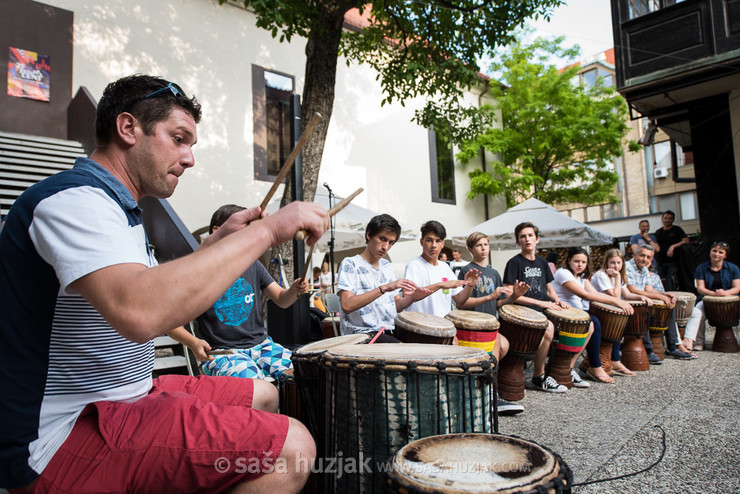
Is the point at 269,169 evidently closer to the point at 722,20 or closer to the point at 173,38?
the point at 173,38

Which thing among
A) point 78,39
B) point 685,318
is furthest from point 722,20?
point 78,39

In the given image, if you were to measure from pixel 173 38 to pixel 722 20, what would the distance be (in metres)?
11.0

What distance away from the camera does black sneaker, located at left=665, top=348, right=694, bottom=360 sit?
6759 millimetres

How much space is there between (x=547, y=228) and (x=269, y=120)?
Answer: 6.94m

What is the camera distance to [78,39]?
862 centimetres

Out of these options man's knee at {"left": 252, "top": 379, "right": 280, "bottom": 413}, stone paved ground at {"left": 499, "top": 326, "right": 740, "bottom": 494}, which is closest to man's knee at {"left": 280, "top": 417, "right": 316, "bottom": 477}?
man's knee at {"left": 252, "top": 379, "right": 280, "bottom": 413}

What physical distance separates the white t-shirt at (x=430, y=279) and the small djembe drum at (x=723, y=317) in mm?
4883

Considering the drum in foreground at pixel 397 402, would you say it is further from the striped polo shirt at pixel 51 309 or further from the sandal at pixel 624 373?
the sandal at pixel 624 373

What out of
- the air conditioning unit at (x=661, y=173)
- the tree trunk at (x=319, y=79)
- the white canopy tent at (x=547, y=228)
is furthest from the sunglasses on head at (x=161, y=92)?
the air conditioning unit at (x=661, y=173)

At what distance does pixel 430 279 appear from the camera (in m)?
4.71

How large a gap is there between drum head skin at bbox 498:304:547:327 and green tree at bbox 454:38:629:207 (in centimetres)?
1173

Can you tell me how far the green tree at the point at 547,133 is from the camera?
1556cm

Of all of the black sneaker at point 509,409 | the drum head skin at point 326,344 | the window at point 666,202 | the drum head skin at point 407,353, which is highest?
the window at point 666,202

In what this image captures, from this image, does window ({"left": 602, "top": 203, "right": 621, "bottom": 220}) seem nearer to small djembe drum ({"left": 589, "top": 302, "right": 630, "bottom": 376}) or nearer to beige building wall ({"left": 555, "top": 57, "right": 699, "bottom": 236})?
beige building wall ({"left": 555, "top": 57, "right": 699, "bottom": 236})
